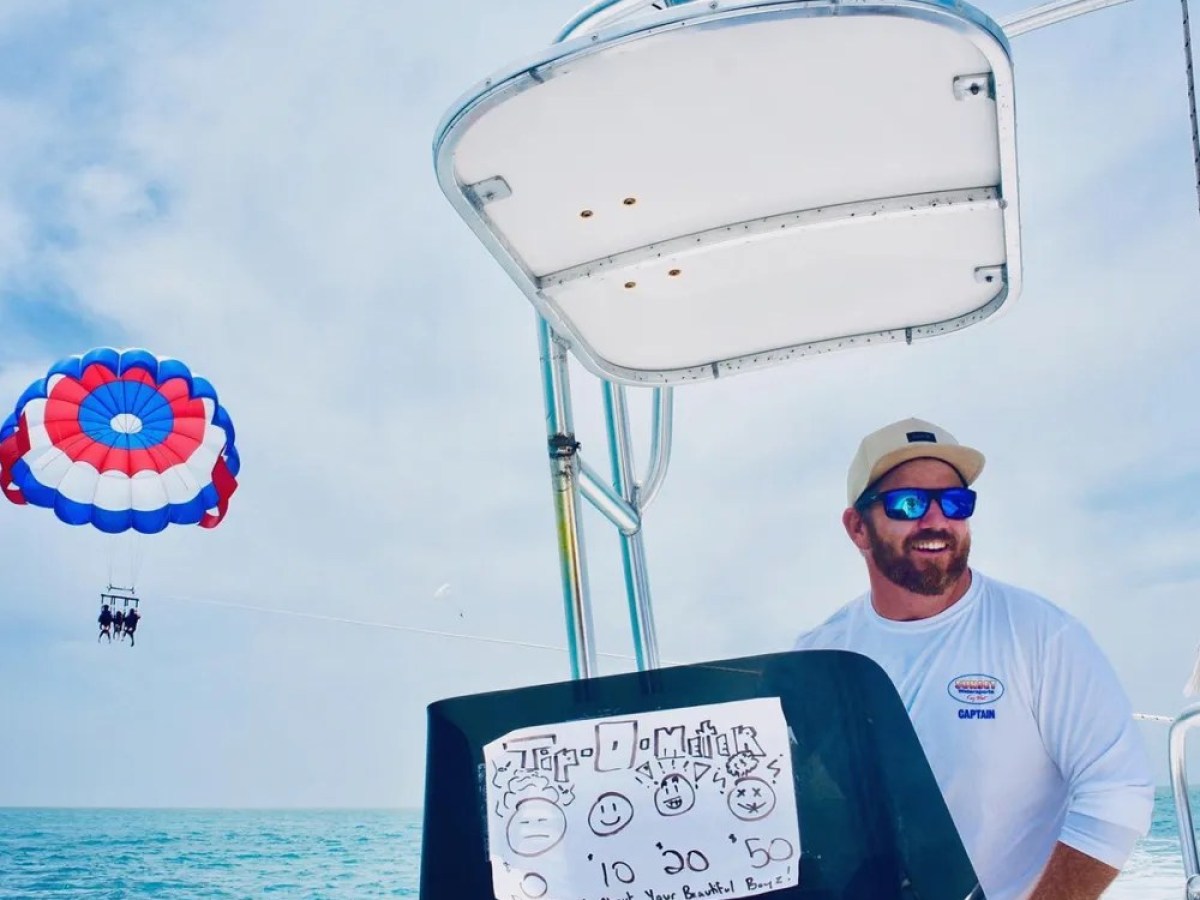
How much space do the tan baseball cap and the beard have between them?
128 millimetres

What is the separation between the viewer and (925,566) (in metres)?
2.12

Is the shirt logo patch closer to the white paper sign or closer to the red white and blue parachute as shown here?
the white paper sign

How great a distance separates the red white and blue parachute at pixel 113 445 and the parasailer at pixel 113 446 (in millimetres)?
11

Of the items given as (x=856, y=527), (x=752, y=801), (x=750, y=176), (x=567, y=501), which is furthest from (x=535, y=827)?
(x=750, y=176)

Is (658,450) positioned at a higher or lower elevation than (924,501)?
higher

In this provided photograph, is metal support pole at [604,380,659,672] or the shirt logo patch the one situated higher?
metal support pole at [604,380,659,672]

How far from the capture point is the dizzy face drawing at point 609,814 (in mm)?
1239

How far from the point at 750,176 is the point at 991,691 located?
113 centimetres

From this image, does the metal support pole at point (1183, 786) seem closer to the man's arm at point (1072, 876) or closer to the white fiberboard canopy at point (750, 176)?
the man's arm at point (1072, 876)

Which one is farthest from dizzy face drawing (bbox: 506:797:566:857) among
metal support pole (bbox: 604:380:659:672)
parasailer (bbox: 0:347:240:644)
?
parasailer (bbox: 0:347:240:644)

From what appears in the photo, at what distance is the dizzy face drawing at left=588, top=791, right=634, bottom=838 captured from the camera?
1239 mm

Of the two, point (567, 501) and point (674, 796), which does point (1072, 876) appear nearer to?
point (674, 796)

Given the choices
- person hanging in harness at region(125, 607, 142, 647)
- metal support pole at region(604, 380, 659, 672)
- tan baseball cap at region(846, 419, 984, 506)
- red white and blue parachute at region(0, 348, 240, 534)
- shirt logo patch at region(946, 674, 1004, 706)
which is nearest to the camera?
shirt logo patch at region(946, 674, 1004, 706)

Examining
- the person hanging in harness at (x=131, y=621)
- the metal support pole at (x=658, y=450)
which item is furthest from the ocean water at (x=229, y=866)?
the metal support pole at (x=658, y=450)
